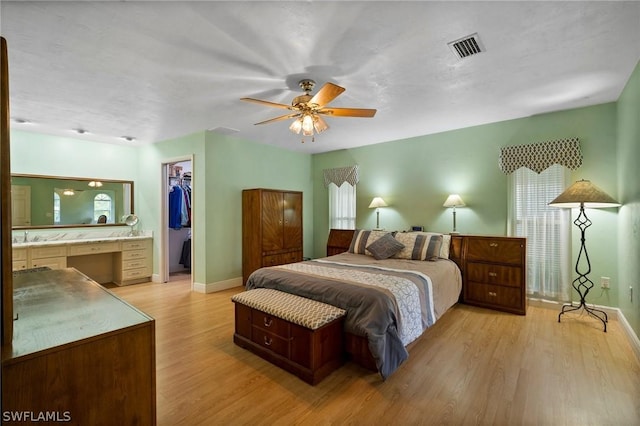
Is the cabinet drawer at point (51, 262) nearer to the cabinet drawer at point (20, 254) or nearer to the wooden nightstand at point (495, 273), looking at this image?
the cabinet drawer at point (20, 254)

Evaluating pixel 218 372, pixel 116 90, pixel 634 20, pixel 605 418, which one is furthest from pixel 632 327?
pixel 116 90

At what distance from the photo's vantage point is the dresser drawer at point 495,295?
350 centimetres

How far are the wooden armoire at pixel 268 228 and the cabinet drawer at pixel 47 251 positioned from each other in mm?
2665

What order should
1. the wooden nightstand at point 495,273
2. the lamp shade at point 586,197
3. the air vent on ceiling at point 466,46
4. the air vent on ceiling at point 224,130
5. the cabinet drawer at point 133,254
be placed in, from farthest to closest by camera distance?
the cabinet drawer at point 133,254, the air vent on ceiling at point 224,130, the wooden nightstand at point 495,273, the lamp shade at point 586,197, the air vent on ceiling at point 466,46

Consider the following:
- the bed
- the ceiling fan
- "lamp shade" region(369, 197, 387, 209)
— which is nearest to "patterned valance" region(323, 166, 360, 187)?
"lamp shade" region(369, 197, 387, 209)

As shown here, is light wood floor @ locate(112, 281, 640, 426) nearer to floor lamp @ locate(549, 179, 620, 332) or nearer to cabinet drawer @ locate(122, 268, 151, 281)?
floor lamp @ locate(549, 179, 620, 332)

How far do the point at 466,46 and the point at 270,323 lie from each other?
2745 millimetres

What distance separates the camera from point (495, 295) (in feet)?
12.0

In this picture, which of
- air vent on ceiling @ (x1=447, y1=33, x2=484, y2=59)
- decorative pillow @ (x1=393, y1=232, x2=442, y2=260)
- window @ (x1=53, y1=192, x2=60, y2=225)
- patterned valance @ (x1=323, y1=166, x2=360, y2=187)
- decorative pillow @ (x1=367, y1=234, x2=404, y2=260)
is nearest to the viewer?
air vent on ceiling @ (x1=447, y1=33, x2=484, y2=59)

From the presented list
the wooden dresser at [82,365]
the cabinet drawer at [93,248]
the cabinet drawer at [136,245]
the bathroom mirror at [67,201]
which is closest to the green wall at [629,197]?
the wooden dresser at [82,365]

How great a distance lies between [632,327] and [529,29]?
2.91 m

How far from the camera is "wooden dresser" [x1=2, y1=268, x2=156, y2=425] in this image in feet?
3.36

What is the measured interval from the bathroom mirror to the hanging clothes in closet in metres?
0.71

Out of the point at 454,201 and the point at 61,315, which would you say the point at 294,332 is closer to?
the point at 61,315
